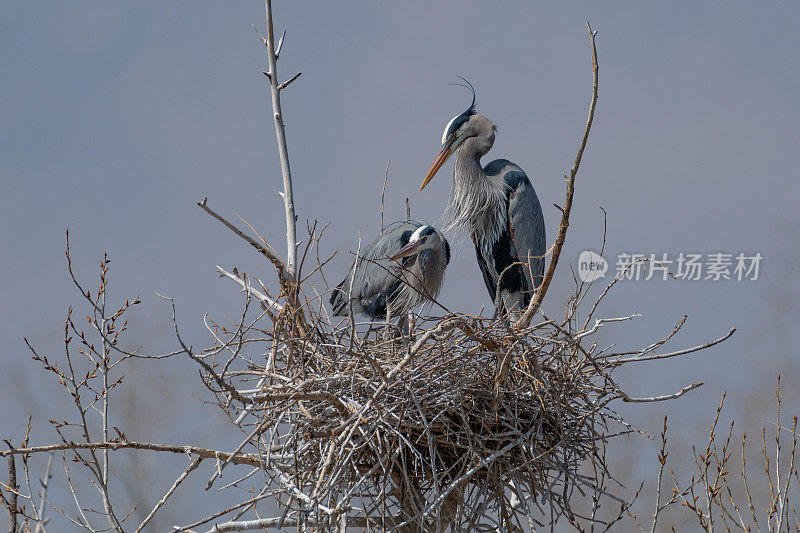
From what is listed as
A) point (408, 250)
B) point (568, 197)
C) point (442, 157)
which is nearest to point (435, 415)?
point (568, 197)

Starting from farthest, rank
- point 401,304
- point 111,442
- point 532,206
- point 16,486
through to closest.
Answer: point 532,206 < point 401,304 < point 16,486 < point 111,442

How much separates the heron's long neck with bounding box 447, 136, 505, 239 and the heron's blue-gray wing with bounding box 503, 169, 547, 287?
78mm

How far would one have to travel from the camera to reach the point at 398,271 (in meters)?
5.36

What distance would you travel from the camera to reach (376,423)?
2.93 meters

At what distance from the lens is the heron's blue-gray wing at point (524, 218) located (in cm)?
591

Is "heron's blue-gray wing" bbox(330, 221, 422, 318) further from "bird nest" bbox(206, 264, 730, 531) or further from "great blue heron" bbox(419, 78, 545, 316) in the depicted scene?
"bird nest" bbox(206, 264, 730, 531)

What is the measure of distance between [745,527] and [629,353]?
96cm

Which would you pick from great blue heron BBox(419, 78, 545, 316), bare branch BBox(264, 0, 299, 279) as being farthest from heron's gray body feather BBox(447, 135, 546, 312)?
bare branch BBox(264, 0, 299, 279)

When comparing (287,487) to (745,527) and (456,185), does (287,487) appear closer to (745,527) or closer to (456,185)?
(745,527)

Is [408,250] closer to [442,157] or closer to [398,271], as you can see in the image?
[398,271]

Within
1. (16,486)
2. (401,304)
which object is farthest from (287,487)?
(401,304)

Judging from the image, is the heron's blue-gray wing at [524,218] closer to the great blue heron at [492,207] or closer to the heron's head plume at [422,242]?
the great blue heron at [492,207]

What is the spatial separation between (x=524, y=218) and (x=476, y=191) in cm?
38

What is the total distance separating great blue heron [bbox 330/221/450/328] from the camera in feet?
17.1
